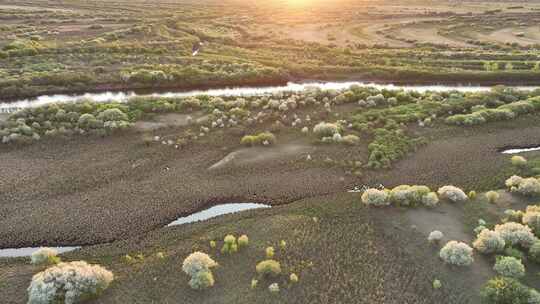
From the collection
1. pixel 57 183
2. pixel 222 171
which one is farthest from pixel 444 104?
pixel 57 183

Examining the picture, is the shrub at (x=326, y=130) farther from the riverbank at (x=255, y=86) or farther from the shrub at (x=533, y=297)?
the shrub at (x=533, y=297)

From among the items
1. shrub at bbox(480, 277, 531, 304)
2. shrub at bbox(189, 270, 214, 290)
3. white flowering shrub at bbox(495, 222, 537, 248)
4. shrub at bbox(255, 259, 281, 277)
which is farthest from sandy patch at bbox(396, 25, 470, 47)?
shrub at bbox(189, 270, 214, 290)

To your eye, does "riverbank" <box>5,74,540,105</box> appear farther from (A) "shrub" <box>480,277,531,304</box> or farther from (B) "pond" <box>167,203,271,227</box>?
(A) "shrub" <box>480,277,531,304</box>

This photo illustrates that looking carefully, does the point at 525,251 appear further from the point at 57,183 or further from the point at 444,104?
the point at 57,183

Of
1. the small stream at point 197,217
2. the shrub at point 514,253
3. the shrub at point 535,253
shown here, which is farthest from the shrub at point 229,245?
the shrub at point 535,253

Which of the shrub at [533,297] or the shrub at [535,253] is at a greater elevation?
the shrub at [535,253]
